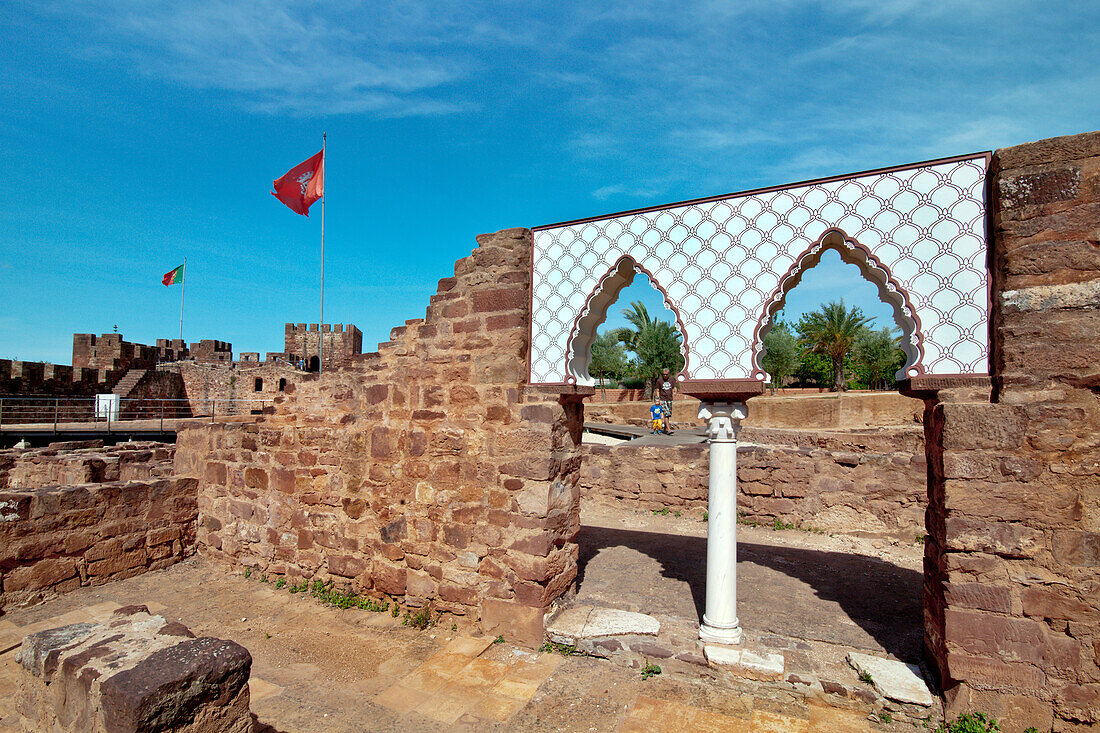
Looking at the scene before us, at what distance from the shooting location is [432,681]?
4324 mm

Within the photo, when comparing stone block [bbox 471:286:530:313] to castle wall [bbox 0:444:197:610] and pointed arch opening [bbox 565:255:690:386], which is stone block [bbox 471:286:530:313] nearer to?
pointed arch opening [bbox 565:255:690:386]

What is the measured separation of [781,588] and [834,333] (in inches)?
1014

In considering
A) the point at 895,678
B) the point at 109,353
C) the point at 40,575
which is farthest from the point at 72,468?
the point at 109,353

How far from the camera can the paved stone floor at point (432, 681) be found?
3.78 m

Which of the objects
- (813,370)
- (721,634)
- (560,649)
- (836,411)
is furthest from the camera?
(813,370)

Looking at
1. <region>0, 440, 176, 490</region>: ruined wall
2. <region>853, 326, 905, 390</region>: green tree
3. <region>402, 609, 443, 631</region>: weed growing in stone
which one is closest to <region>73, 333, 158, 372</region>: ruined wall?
<region>0, 440, 176, 490</region>: ruined wall

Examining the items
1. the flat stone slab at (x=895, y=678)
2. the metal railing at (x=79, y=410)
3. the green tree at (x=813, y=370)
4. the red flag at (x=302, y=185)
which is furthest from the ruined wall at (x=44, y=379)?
the green tree at (x=813, y=370)

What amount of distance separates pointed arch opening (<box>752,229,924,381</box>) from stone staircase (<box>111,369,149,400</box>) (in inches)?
1132

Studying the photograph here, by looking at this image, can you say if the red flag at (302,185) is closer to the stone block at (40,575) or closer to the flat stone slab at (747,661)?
the stone block at (40,575)

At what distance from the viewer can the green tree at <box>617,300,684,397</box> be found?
32.6m

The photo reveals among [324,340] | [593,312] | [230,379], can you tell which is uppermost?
[324,340]

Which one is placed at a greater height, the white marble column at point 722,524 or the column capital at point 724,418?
the column capital at point 724,418

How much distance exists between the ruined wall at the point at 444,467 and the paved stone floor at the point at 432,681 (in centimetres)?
44

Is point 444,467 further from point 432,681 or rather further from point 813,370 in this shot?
point 813,370
